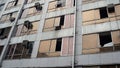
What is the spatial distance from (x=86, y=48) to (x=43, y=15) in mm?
8240

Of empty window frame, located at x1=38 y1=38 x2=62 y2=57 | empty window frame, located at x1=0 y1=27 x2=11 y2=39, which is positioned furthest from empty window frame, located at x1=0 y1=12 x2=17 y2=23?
empty window frame, located at x1=38 y1=38 x2=62 y2=57

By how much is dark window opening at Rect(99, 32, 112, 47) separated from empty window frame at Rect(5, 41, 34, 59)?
8.08m

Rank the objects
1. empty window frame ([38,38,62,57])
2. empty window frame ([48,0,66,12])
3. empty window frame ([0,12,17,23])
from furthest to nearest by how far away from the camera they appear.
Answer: empty window frame ([0,12,17,23]) < empty window frame ([48,0,66,12]) < empty window frame ([38,38,62,57])

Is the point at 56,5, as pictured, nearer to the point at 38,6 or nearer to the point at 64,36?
the point at 38,6

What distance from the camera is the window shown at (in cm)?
2044

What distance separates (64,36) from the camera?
17.4 meters

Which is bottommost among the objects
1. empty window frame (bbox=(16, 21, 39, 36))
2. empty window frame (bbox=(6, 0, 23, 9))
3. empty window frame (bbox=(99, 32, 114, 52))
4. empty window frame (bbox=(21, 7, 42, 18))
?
empty window frame (bbox=(99, 32, 114, 52))

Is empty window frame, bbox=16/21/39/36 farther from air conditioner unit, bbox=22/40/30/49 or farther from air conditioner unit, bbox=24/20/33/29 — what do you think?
air conditioner unit, bbox=22/40/30/49

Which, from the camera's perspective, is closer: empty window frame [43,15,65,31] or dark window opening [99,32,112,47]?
dark window opening [99,32,112,47]

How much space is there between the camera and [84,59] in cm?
1470

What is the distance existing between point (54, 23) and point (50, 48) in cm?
357

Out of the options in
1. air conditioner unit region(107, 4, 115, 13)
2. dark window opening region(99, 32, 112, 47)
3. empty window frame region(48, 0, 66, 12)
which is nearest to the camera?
dark window opening region(99, 32, 112, 47)

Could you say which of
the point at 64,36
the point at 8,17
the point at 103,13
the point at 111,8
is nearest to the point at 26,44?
the point at 64,36

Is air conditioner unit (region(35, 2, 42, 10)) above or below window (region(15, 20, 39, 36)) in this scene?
above
